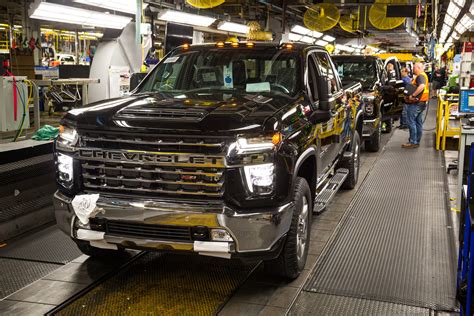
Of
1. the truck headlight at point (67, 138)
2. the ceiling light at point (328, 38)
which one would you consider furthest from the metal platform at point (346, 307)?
the ceiling light at point (328, 38)

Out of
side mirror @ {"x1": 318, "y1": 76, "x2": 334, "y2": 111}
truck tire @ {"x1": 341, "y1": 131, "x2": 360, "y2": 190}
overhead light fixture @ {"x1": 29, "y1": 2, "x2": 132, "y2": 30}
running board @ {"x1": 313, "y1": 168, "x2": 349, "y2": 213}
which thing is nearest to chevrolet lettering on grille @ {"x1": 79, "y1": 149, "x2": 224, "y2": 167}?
side mirror @ {"x1": 318, "y1": 76, "x2": 334, "y2": 111}

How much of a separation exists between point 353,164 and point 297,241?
375 centimetres

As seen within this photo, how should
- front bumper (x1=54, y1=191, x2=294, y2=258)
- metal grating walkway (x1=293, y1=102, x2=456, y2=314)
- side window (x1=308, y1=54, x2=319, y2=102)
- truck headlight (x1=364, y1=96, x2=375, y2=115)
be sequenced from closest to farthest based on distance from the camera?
front bumper (x1=54, y1=191, x2=294, y2=258)
metal grating walkway (x1=293, y1=102, x2=456, y2=314)
side window (x1=308, y1=54, x2=319, y2=102)
truck headlight (x1=364, y1=96, x2=375, y2=115)

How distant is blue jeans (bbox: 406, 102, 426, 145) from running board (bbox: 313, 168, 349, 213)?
16.3 feet

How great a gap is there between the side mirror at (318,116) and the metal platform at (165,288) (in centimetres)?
143

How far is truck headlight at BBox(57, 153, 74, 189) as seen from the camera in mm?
4086

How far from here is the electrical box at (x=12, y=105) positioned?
7.95m

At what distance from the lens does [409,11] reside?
14094 mm

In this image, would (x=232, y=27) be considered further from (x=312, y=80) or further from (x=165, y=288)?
(x=165, y=288)

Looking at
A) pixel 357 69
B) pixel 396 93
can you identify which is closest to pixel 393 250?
pixel 357 69

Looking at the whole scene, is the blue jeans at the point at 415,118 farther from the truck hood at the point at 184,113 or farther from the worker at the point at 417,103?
the truck hood at the point at 184,113

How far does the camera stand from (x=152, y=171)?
382 centimetres

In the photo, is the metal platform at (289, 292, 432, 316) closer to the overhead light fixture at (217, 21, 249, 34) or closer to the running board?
the running board

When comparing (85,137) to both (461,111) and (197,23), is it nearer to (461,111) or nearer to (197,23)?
(461,111)
